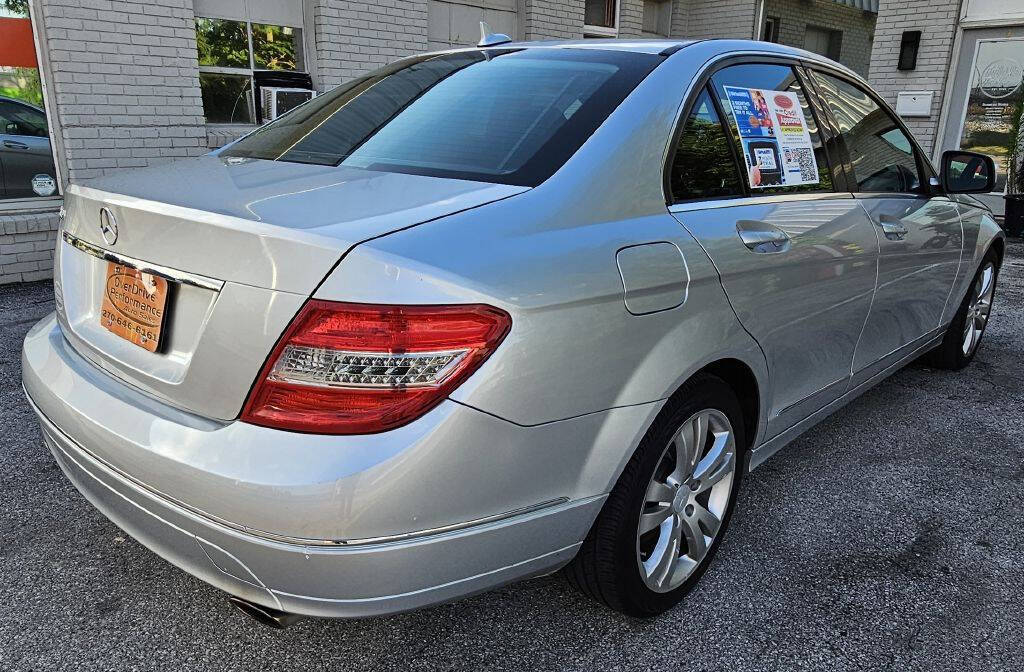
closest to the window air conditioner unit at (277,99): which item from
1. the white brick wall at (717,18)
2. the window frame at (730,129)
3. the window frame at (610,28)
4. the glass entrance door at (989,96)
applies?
the window frame at (610,28)

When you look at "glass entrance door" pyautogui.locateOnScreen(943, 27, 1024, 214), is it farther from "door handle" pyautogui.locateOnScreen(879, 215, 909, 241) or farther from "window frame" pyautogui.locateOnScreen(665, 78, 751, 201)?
"window frame" pyautogui.locateOnScreen(665, 78, 751, 201)

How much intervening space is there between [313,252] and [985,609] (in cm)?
219

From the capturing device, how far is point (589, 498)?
1.78 m

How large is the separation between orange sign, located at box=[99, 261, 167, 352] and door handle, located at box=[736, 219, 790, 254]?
4.93ft

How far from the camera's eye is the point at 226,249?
1573 millimetres

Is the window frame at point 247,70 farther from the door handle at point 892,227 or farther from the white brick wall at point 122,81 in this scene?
the door handle at point 892,227

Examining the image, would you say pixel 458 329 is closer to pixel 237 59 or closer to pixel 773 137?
pixel 773 137

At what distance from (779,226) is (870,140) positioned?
1169mm

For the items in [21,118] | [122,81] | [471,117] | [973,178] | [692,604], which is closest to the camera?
[471,117]

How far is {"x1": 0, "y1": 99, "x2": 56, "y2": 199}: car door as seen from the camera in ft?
19.0

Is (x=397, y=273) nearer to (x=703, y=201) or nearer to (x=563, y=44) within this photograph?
(x=703, y=201)

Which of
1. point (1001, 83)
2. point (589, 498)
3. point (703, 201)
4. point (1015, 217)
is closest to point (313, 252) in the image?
point (589, 498)

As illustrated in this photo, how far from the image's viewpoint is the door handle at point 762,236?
7.12 feet

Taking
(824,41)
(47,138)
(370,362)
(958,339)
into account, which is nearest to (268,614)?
(370,362)
